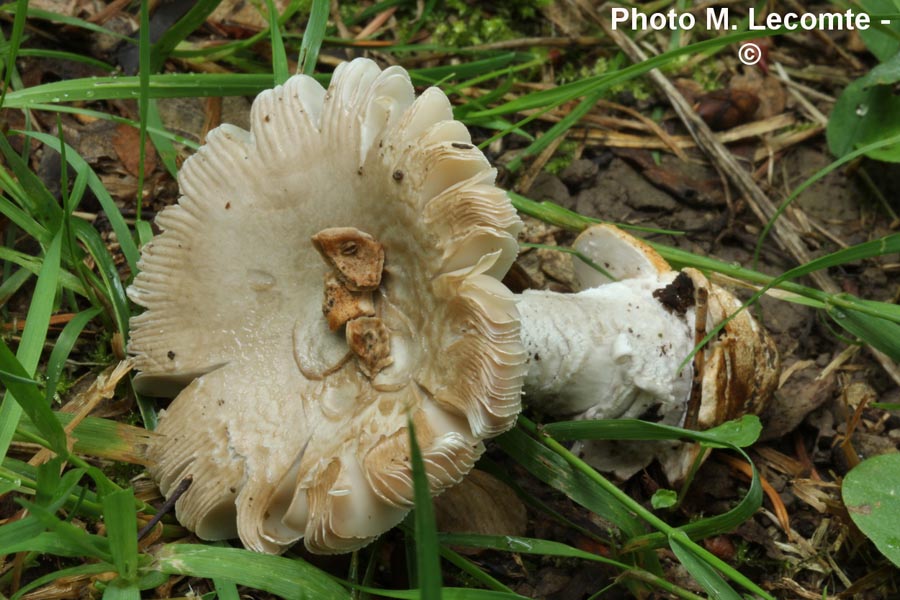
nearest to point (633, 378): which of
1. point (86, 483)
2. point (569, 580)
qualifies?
point (569, 580)

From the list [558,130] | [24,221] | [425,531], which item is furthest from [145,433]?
[558,130]

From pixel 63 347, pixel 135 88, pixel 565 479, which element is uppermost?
pixel 135 88

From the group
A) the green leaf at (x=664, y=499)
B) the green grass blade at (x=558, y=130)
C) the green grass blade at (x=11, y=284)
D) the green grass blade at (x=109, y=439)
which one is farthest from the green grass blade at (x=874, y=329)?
the green grass blade at (x=11, y=284)

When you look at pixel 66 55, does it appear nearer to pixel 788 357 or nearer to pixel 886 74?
pixel 788 357

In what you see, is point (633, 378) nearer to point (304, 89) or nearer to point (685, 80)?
point (304, 89)

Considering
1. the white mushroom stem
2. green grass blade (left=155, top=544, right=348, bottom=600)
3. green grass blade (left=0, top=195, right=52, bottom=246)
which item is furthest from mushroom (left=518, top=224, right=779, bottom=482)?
green grass blade (left=0, top=195, right=52, bottom=246)
